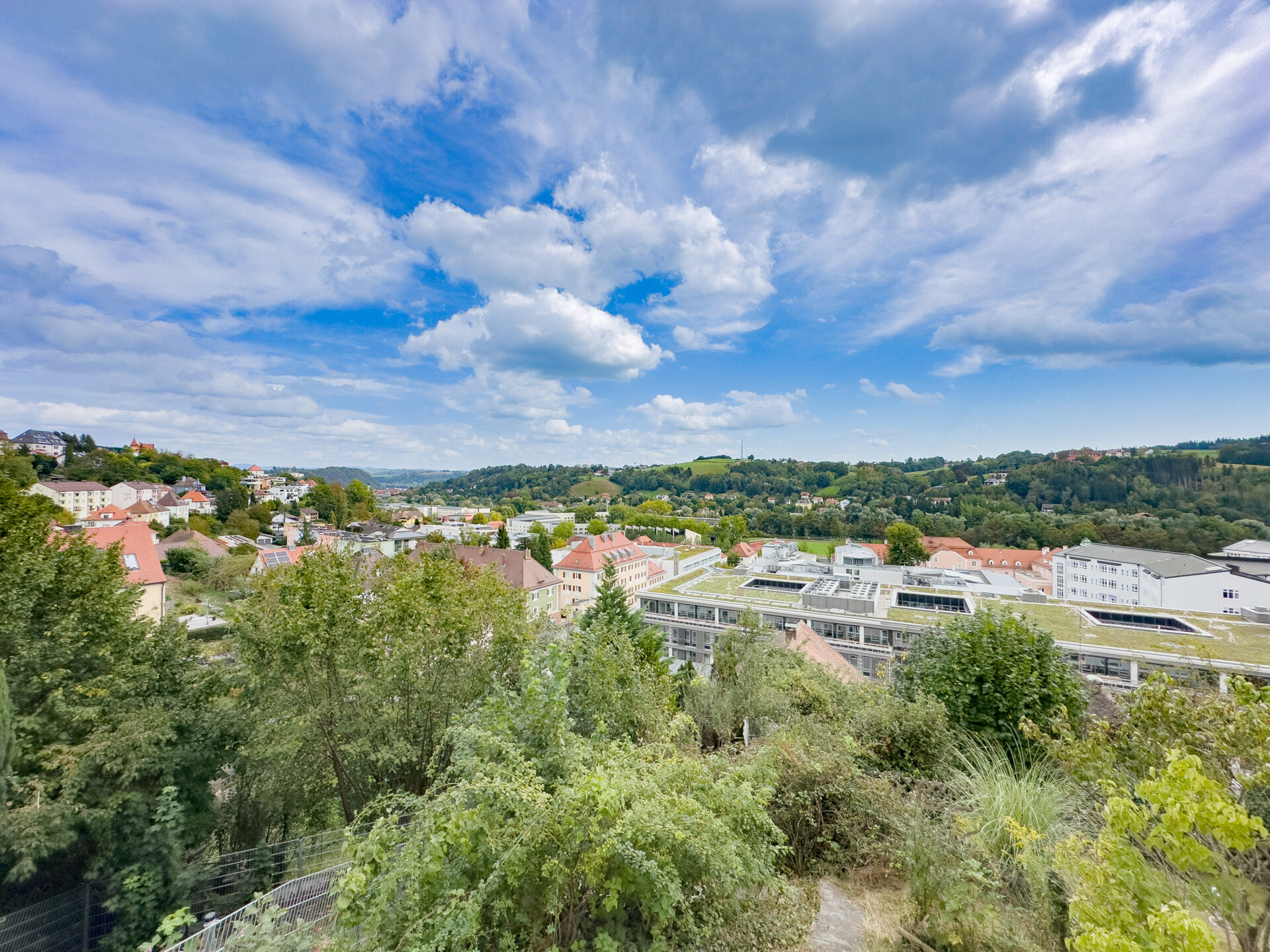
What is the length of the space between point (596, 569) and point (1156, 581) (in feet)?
128

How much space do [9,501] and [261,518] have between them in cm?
7030

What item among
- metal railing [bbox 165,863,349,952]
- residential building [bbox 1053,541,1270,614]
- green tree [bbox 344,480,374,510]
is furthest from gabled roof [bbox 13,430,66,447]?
residential building [bbox 1053,541,1270,614]

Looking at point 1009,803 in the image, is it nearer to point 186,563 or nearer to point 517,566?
point 517,566

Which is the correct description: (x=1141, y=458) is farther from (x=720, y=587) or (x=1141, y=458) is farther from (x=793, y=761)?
(x=793, y=761)

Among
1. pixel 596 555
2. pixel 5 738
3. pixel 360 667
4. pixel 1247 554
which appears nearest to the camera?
pixel 5 738

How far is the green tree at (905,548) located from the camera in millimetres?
55344

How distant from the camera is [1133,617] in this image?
23141 millimetres

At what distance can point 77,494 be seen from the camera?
54094mm

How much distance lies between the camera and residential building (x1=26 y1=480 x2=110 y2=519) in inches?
2050

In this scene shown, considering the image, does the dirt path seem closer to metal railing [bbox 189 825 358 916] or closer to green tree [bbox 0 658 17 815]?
metal railing [bbox 189 825 358 916]

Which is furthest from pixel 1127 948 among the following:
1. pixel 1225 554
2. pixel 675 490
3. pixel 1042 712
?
pixel 675 490

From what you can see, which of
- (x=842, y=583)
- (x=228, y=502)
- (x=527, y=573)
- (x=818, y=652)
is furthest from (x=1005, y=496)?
(x=228, y=502)

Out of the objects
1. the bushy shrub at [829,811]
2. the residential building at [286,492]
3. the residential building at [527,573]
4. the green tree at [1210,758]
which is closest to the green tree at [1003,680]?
the bushy shrub at [829,811]

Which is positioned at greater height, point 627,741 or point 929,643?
point 627,741
